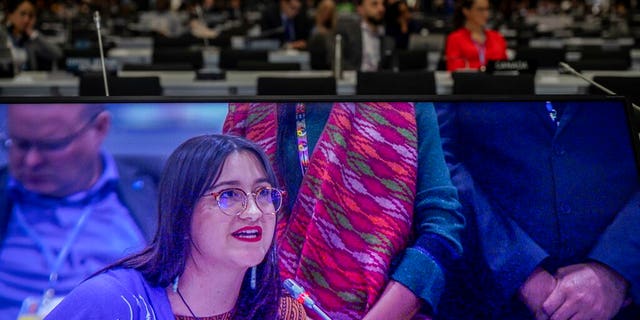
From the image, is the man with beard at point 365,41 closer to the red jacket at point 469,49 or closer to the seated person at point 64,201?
the red jacket at point 469,49

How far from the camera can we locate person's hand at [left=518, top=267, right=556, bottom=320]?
194cm

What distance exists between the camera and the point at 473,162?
1.98m

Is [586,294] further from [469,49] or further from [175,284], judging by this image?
[469,49]

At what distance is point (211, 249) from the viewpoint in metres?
1.88

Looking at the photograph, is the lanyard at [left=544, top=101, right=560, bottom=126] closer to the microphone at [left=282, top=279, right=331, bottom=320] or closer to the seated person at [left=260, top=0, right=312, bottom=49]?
the microphone at [left=282, top=279, right=331, bottom=320]

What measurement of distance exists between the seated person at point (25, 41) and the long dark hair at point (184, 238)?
6.35 m

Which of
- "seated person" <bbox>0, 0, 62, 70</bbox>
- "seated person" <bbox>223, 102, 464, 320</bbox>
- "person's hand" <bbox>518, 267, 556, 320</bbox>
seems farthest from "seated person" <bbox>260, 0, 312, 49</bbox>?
"person's hand" <bbox>518, 267, 556, 320</bbox>

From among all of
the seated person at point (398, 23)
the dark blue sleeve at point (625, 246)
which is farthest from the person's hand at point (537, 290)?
the seated person at point (398, 23)

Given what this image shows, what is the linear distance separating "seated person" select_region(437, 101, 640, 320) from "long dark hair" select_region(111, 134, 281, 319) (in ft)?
1.29

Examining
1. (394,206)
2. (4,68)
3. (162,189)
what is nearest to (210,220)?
(162,189)

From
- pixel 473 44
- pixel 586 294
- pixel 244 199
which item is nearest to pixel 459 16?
pixel 473 44

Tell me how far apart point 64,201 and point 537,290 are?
1.01m

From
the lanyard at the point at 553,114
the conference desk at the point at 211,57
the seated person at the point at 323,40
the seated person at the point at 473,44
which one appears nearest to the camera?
the lanyard at the point at 553,114

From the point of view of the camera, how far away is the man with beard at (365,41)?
749 centimetres
